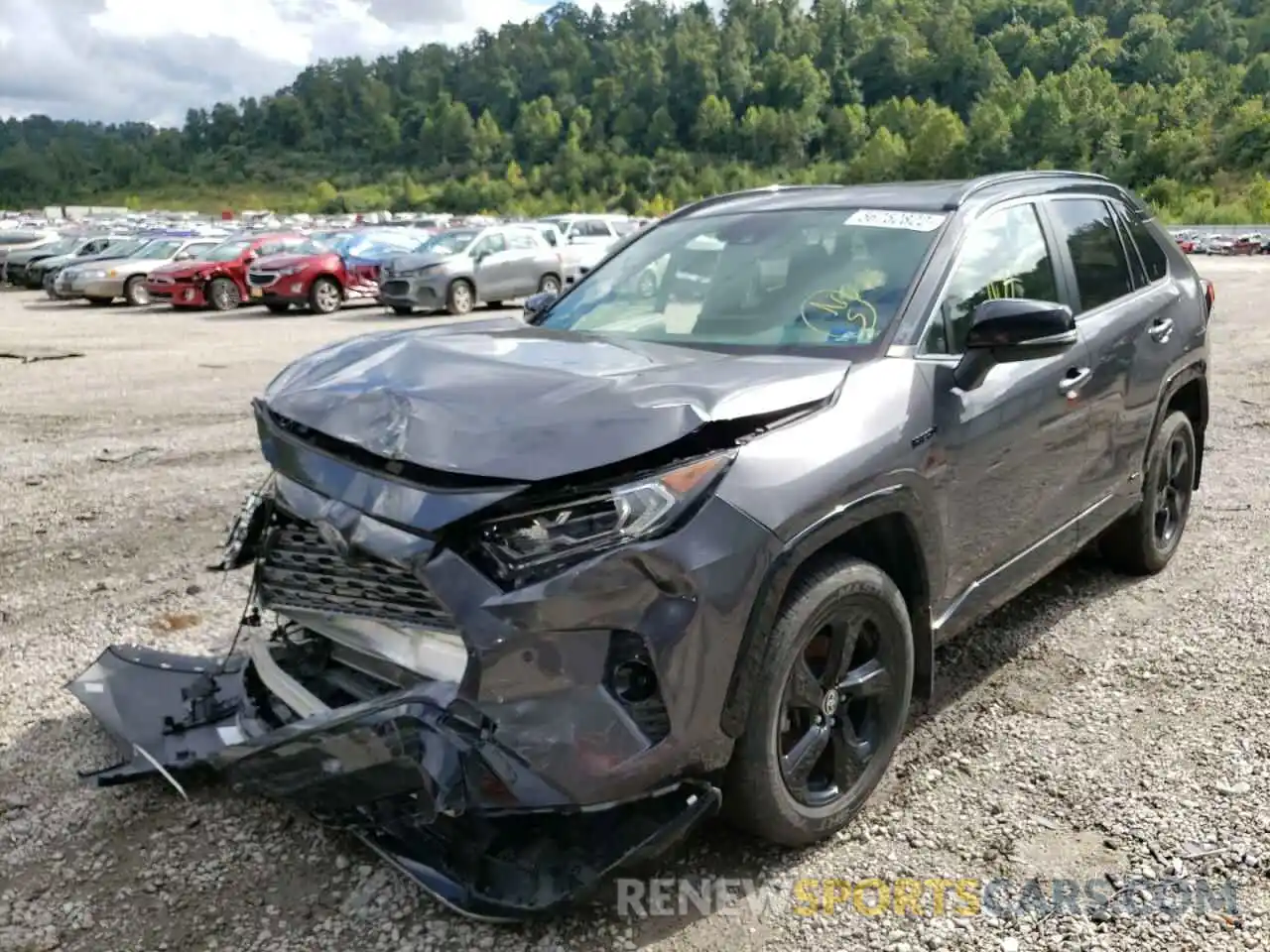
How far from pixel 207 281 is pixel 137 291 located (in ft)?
9.11

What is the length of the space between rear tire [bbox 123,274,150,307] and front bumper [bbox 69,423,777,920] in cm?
2265

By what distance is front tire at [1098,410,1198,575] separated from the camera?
15.5 feet

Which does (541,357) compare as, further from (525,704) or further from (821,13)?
(821,13)

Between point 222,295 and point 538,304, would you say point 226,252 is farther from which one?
point 538,304

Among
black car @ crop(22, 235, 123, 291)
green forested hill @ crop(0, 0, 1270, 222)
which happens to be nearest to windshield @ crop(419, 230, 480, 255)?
black car @ crop(22, 235, 123, 291)

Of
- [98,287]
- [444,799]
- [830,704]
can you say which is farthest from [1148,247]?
[98,287]

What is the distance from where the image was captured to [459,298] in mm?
19594

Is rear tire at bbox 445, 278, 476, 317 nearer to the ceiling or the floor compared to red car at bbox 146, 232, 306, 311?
nearer to the floor

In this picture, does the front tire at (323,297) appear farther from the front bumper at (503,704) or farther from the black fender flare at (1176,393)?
the front bumper at (503,704)

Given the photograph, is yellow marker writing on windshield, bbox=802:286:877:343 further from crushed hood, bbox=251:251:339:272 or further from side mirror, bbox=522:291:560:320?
crushed hood, bbox=251:251:339:272

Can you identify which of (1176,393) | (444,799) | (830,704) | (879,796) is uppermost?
(1176,393)

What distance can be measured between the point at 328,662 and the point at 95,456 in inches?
222

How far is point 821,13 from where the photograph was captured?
599 feet

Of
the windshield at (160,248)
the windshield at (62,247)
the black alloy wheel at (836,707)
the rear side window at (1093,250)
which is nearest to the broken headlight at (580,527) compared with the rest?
the black alloy wheel at (836,707)
